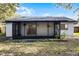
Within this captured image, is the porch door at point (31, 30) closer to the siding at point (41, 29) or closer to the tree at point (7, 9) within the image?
the siding at point (41, 29)

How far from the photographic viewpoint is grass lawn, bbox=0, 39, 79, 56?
6871 millimetres

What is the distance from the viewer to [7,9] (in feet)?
22.5

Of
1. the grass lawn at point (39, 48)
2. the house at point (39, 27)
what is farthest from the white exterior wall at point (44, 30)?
the grass lawn at point (39, 48)

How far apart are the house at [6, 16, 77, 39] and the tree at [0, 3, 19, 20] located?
10 cm

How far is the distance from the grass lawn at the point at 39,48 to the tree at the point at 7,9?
0.44 m

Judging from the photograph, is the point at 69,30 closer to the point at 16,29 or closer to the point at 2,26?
the point at 16,29

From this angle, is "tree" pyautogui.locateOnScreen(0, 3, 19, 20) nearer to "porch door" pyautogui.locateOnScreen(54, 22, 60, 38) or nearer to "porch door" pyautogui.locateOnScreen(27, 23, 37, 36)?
"porch door" pyautogui.locateOnScreen(27, 23, 37, 36)

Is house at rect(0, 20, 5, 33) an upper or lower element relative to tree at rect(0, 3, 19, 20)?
lower

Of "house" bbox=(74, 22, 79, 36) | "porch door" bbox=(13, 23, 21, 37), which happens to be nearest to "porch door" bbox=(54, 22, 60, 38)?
"house" bbox=(74, 22, 79, 36)

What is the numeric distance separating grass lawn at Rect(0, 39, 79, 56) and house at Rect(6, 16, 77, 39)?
12 cm

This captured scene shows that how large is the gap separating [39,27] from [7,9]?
62 centimetres

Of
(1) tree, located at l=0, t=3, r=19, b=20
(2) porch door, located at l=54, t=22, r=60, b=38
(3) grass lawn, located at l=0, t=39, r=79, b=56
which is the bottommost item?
(3) grass lawn, located at l=0, t=39, r=79, b=56

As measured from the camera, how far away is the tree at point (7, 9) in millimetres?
6852

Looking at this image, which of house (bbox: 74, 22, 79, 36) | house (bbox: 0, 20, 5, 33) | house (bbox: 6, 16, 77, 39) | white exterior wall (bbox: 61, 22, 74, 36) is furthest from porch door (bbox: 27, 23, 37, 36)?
house (bbox: 74, 22, 79, 36)
